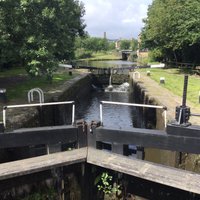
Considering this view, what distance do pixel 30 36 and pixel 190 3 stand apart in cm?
1805

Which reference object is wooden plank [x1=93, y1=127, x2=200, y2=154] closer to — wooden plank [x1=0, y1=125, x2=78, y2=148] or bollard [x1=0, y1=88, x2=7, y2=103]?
wooden plank [x1=0, y1=125, x2=78, y2=148]

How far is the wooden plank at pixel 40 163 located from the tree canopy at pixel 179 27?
20902mm

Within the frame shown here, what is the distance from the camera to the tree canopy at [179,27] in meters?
25.4

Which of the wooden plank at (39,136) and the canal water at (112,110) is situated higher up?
the wooden plank at (39,136)

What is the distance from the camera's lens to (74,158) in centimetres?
562

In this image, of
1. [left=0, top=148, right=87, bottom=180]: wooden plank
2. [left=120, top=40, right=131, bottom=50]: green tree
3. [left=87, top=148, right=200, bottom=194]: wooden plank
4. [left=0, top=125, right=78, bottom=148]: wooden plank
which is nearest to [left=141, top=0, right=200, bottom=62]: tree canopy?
[left=0, top=125, right=78, bottom=148]: wooden plank

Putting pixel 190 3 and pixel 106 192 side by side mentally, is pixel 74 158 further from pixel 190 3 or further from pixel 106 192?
pixel 190 3

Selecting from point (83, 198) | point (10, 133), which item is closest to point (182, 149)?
point (83, 198)

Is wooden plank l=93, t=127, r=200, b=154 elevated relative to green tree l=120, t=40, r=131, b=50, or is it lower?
lower

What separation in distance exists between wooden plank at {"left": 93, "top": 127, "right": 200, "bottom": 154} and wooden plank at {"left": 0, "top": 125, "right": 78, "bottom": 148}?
1.55ft

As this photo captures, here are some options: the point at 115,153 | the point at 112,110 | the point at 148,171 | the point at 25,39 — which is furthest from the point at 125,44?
the point at 148,171

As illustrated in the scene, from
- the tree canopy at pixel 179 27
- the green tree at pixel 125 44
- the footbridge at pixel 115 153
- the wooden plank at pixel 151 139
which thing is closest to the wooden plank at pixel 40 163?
the footbridge at pixel 115 153

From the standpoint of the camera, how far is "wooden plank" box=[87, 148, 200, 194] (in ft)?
15.8

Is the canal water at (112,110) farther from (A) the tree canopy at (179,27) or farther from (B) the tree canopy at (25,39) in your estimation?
(A) the tree canopy at (179,27)
